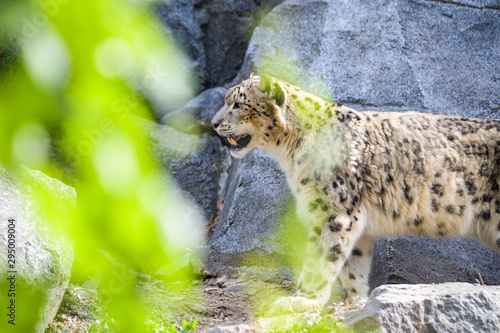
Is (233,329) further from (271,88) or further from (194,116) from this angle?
(194,116)

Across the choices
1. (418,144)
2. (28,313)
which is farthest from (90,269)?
(418,144)

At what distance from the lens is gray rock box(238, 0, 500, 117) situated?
21.3 ft

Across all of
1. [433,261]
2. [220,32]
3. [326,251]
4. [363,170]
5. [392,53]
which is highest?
[220,32]

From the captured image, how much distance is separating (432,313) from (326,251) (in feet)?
4.68

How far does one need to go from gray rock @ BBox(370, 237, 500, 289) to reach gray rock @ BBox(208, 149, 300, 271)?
44.8 inches

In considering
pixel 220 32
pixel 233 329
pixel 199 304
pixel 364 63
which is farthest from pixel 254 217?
pixel 220 32

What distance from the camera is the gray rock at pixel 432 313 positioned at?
3213 millimetres

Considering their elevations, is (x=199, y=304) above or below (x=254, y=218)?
above

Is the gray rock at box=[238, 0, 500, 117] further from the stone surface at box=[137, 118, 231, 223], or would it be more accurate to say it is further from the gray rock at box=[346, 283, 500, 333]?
the gray rock at box=[346, 283, 500, 333]

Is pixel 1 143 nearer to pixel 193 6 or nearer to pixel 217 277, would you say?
pixel 217 277

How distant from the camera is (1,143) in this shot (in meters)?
0.75

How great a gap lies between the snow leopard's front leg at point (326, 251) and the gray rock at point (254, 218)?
1.45 meters

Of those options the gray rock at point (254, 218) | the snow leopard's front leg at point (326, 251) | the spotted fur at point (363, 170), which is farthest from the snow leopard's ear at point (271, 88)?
the gray rock at point (254, 218)

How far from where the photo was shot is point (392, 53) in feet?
22.0
